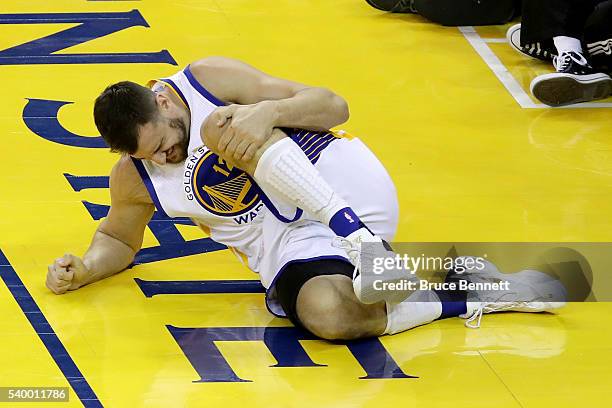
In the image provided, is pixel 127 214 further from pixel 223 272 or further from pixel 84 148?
pixel 84 148

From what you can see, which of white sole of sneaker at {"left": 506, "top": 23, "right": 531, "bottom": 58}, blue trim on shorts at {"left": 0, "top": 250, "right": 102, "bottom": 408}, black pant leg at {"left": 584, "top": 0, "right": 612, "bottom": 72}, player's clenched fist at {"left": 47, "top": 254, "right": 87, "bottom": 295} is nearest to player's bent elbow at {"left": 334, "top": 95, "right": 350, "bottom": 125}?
player's clenched fist at {"left": 47, "top": 254, "right": 87, "bottom": 295}

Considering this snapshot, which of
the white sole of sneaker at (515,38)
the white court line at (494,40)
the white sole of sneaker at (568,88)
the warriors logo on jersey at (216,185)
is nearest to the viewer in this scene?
the warriors logo on jersey at (216,185)

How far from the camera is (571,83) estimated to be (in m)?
5.64

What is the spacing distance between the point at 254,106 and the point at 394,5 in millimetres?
3271

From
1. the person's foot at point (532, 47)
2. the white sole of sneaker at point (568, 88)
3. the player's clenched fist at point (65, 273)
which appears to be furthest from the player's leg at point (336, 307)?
the person's foot at point (532, 47)

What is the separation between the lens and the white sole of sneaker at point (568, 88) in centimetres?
560

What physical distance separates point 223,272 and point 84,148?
120 cm

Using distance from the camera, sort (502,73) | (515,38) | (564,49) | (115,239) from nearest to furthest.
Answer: (115,239)
(564,49)
(502,73)
(515,38)

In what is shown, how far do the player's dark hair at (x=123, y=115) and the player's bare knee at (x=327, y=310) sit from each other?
69 cm

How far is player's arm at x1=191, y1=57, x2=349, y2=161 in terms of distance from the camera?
366 centimetres

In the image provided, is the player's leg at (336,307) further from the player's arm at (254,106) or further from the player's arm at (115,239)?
the player's arm at (115,239)

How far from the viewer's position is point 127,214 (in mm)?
4078

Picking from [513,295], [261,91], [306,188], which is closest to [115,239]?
[261,91]

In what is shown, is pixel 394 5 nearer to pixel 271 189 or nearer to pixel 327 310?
pixel 271 189
